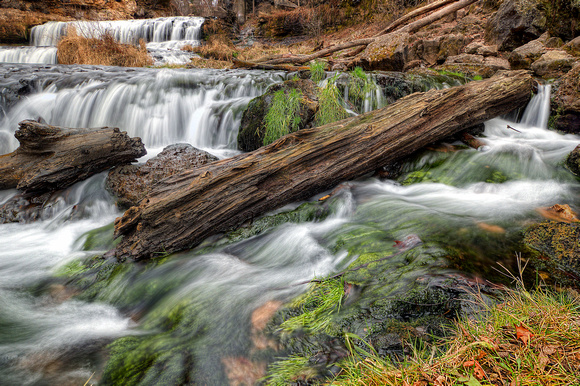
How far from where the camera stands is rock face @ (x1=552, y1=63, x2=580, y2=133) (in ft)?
17.3

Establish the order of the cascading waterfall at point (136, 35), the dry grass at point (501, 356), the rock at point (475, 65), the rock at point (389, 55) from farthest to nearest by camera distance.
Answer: the cascading waterfall at point (136, 35), the rock at point (389, 55), the rock at point (475, 65), the dry grass at point (501, 356)

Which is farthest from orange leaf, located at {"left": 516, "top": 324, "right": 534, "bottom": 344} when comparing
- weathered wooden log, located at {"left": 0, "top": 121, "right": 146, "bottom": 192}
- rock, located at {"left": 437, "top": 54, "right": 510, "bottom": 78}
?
rock, located at {"left": 437, "top": 54, "right": 510, "bottom": 78}

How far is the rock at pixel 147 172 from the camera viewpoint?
4758 mm

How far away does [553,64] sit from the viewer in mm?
6320

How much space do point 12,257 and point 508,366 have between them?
5.06 meters

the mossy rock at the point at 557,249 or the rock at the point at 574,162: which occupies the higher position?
the rock at the point at 574,162

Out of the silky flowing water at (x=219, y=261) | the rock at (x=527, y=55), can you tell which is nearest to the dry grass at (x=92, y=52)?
the silky flowing water at (x=219, y=261)

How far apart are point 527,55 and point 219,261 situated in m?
8.12

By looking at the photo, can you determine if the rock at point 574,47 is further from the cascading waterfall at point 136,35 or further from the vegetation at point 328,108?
the cascading waterfall at point 136,35

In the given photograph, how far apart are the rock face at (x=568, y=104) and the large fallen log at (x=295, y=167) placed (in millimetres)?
805

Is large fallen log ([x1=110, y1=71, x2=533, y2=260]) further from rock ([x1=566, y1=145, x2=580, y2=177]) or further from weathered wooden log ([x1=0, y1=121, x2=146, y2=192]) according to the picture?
weathered wooden log ([x1=0, y1=121, x2=146, y2=192])

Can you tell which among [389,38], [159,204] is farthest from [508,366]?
[389,38]

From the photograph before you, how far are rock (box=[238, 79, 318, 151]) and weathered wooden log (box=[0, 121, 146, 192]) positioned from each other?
2.01 meters

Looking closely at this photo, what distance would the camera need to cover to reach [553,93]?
568 centimetres
